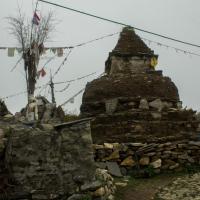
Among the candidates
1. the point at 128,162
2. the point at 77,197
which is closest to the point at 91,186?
the point at 77,197

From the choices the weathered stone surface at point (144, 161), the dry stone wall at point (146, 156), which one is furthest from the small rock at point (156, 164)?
the weathered stone surface at point (144, 161)

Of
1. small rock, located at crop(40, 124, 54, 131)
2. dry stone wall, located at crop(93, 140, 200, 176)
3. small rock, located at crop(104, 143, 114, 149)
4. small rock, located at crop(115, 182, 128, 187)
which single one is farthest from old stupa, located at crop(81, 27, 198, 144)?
small rock, located at crop(40, 124, 54, 131)

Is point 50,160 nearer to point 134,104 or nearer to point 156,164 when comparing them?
point 156,164

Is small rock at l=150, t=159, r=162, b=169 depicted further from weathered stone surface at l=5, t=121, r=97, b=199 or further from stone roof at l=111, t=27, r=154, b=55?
stone roof at l=111, t=27, r=154, b=55

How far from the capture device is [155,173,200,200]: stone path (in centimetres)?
923

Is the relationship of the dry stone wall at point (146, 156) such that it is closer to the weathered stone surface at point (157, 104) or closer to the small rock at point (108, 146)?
the small rock at point (108, 146)

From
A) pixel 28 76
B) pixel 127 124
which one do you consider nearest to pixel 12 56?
pixel 28 76

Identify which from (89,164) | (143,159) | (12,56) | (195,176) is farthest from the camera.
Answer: (12,56)

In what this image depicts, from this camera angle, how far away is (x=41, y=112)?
1250 centimetres

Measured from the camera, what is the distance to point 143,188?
33.2 feet

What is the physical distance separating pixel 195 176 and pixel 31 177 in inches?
187

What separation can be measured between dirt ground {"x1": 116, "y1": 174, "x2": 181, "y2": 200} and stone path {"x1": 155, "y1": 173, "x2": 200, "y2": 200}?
0.18 metres

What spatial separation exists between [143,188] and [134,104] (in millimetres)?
4195

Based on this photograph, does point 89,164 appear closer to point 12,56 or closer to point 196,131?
point 196,131
